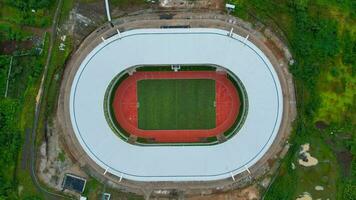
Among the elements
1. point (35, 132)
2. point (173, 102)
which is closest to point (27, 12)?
point (35, 132)

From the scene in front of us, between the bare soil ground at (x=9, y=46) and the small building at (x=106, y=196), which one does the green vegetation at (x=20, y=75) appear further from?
the small building at (x=106, y=196)

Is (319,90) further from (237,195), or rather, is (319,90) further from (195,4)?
(195,4)

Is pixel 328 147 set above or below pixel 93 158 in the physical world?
above

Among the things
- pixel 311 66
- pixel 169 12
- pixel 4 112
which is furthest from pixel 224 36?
pixel 4 112

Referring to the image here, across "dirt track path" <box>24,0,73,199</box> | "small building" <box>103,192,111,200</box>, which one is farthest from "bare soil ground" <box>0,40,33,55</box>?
"small building" <box>103,192,111,200</box>

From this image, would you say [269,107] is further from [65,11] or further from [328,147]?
[65,11]

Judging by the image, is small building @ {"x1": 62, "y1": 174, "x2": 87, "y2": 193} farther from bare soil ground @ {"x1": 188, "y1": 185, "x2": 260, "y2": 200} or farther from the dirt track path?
bare soil ground @ {"x1": 188, "y1": 185, "x2": 260, "y2": 200}
